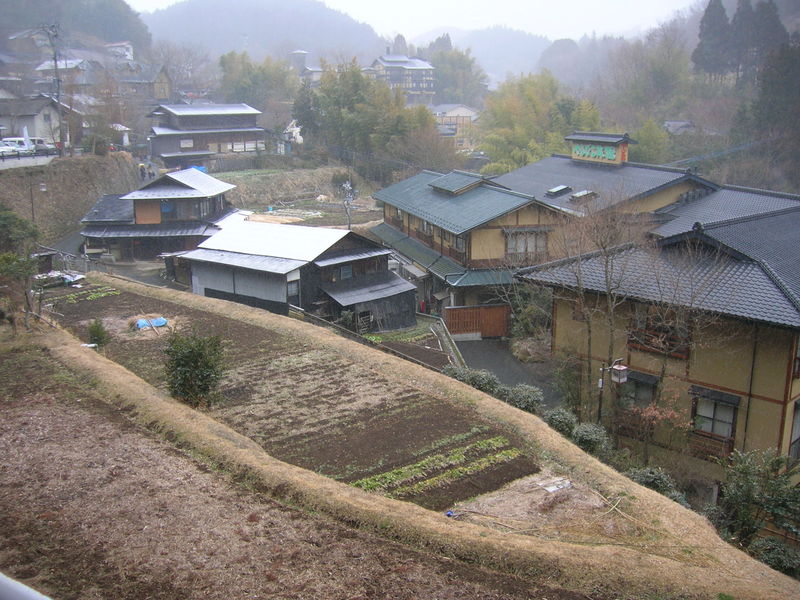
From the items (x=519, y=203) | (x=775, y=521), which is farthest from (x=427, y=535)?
(x=519, y=203)

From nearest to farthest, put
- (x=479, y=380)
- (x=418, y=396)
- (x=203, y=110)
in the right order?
1. (x=418, y=396)
2. (x=479, y=380)
3. (x=203, y=110)

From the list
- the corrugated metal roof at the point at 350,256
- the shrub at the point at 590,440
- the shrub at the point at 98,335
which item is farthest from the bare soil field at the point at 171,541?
the corrugated metal roof at the point at 350,256

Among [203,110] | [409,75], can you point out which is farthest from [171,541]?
[409,75]

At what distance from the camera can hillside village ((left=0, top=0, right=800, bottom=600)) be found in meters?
8.64

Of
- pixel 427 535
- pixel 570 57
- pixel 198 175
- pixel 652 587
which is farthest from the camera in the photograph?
pixel 570 57

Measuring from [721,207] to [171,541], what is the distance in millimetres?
22993

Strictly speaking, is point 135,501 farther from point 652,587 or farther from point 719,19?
point 719,19

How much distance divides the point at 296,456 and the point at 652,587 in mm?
6401

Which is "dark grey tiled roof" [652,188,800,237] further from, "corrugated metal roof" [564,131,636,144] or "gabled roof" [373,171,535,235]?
"gabled roof" [373,171,535,235]

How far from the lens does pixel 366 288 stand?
24.1m

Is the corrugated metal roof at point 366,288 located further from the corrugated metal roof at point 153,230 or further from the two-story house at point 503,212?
the corrugated metal roof at point 153,230

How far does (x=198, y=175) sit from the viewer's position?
116ft

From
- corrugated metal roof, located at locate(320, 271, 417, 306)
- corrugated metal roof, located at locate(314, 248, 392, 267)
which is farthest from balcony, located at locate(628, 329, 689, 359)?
corrugated metal roof, located at locate(314, 248, 392, 267)

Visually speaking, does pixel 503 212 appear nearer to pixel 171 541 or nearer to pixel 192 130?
pixel 171 541
